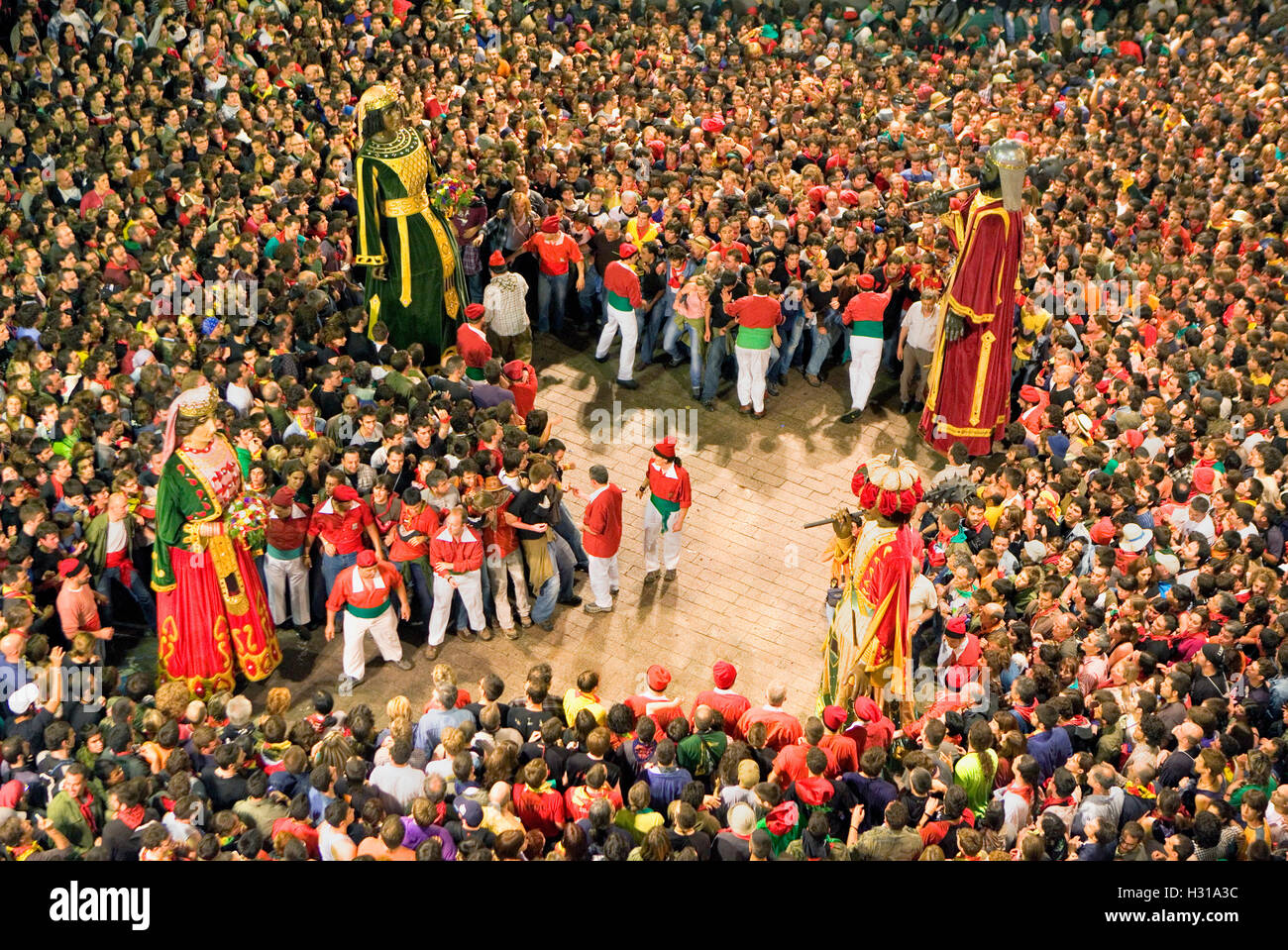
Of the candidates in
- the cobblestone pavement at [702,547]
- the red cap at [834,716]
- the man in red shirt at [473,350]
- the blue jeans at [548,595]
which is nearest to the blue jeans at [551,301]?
the cobblestone pavement at [702,547]

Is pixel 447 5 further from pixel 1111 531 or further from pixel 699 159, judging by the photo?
pixel 1111 531

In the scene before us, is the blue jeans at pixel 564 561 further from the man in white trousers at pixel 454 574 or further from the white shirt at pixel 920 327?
the white shirt at pixel 920 327

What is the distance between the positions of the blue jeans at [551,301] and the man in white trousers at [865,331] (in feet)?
10.2

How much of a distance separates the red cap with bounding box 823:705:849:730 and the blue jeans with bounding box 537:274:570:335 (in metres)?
7.20

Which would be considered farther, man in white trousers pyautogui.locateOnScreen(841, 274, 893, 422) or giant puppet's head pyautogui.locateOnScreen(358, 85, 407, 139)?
man in white trousers pyautogui.locateOnScreen(841, 274, 893, 422)

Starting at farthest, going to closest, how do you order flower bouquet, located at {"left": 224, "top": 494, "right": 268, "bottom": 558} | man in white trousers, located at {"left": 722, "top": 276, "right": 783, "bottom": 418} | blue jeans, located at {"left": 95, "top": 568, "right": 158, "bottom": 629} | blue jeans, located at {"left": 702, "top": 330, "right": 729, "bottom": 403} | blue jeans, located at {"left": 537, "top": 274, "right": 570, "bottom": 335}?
blue jeans, located at {"left": 537, "top": 274, "right": 570, "bottom": 335} → blue jeans, located at {"left": 702, "top": 330, "right": 729, "bottom": 403} → man in white trousers, located at {"left": 722, "top": 276, "right": 783, "bottom": 418} → blue jeans, located at {"left": 95, "top": 568, "right": 158, "bottom": 629} → flower bouquet, located at {"left": 224, "top": 494, "right": 268, "bottom": 558}

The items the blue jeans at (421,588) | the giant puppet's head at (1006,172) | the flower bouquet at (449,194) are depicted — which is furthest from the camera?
the flower bouquet at (449,194)

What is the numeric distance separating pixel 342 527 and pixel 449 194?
438 centimetres

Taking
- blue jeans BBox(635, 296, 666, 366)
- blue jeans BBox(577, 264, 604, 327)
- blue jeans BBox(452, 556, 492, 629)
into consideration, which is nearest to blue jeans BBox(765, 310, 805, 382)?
blue jeans BBox(635, 296, 666, 366)

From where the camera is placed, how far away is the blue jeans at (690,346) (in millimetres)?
16484

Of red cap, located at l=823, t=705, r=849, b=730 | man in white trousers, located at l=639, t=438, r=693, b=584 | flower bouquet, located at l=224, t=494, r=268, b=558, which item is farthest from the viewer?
man in white trousers, located at l=639, t=438, r=693, b=584

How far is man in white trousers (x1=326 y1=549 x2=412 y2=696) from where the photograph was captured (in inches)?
497

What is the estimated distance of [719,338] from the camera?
1630 centimetres

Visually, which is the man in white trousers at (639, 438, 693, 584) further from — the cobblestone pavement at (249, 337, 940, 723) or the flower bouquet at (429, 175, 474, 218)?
the flower bouquet at (429, 175, 474, 218)
